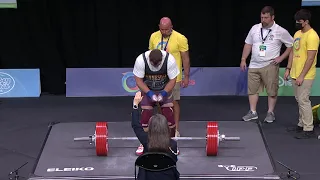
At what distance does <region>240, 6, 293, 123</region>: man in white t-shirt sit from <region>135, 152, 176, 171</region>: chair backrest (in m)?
3.71

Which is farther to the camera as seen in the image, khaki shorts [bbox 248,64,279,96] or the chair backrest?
khaki shorts [bbox 248,64,279,96]

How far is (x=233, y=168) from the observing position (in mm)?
5957

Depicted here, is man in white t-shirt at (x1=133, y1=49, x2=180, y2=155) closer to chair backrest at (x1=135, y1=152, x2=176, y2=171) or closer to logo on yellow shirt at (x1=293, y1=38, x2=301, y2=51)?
logo on yellow shirt at (x1=293, y1=38, x2=301, y2=51)

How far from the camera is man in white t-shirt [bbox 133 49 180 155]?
5902 millimetres

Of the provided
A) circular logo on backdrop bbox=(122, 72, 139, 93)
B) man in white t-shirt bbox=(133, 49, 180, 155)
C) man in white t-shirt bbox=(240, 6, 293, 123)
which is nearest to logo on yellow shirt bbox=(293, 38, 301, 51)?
man in white t-shirt bbox=(240, 6, 293, 123)

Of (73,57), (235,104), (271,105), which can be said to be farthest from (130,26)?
(271,105)

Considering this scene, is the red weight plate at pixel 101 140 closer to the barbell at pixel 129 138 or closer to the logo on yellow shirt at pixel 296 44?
the barbell at pixel 129 138

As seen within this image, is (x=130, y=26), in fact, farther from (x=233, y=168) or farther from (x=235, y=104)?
(x=233, y=168)

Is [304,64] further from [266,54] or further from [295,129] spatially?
[295,129]

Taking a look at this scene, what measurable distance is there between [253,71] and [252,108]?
51 centimetres

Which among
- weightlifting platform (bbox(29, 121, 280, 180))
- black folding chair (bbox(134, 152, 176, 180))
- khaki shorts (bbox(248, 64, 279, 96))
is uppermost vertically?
khaki shorts (bbox(248, 64, 279, 96))

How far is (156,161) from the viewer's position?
3803 mm

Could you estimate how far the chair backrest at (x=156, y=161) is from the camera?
149 inches

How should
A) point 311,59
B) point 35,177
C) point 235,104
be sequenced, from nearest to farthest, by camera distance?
1. point 35,177
2. point 311,59
3. point 235,104
